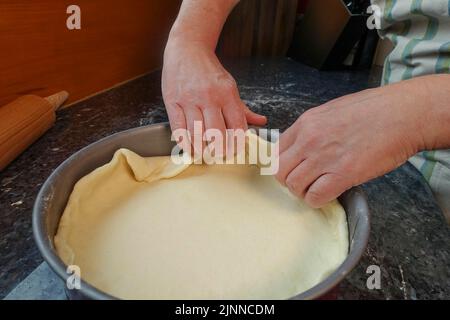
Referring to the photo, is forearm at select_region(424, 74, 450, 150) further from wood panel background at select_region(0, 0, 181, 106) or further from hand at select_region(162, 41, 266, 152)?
wood panel background at select_region(0, 0, 181, 106)

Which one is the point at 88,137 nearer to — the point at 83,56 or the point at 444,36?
the point at 83,56

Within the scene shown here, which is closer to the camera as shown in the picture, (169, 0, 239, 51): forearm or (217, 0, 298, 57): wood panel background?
(169, 0, 239, 51): forearm

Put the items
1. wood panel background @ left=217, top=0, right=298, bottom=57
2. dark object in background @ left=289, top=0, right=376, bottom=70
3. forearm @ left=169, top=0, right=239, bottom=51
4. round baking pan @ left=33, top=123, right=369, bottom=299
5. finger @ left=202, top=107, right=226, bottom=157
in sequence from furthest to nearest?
wood panel background @ left=217, top=0, right=298, bottom=57 < dark object in background @ left=289, top=0, right=376, bottom=70 < forearm @ left=169, top=0, right=239, bottom=51 < finger @ left=202, top=107, right=226, bottom=157 < round baking pan @ left=33, top=123, right=369, bottom=299

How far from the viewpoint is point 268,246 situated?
0.51m

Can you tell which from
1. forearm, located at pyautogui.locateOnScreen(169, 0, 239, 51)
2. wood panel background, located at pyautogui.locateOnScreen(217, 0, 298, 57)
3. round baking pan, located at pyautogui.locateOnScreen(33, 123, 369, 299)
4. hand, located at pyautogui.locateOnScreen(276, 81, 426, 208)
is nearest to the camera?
round baking pan, located at pyautogui.locateOnScreen(33, 123, 369, 299)

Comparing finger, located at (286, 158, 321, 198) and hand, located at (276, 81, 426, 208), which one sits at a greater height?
hand, located at (276, 81, 426, 208)

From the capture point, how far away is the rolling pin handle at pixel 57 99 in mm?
851

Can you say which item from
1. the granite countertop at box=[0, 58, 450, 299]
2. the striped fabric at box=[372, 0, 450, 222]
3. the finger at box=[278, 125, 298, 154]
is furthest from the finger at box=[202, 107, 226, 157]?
the striped fabric at box=[372, 0, 450, 222]

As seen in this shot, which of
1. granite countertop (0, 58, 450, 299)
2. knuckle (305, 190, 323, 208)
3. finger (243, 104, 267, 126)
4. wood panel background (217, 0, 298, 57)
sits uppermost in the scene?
wood panel background (217, 0, 298, 57)

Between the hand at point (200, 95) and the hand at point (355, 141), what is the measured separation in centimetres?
15

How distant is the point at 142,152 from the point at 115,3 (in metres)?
0.53

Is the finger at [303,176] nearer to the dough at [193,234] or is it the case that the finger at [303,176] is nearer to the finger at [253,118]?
the dough at [193,234]

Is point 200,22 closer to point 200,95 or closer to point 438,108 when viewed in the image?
point 200,95

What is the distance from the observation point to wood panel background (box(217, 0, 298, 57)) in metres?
1.35
